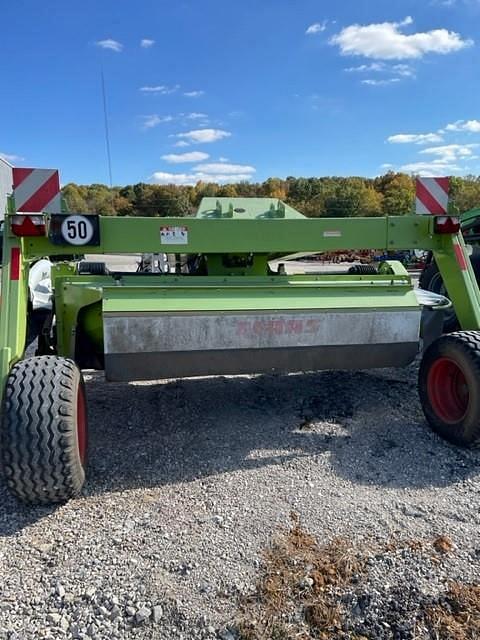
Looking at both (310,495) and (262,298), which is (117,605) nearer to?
(310,495)

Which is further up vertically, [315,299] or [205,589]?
[315,299]

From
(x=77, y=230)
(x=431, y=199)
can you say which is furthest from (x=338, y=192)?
(x=77, y=230)

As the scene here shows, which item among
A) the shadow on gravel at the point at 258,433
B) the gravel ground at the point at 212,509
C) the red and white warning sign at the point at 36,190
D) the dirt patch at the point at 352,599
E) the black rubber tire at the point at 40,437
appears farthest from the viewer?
the red and white warning sign at the point at 36,190

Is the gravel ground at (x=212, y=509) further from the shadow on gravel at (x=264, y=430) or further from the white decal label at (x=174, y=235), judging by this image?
the white decal label at (x=174, y=235)

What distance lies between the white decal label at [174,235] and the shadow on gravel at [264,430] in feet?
4.25

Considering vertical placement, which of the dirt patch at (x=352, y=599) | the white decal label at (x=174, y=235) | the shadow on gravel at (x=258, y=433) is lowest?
the dirt patch at (x=352, y=599)

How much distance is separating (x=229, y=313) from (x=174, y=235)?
0.60m

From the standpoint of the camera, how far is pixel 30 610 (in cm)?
206

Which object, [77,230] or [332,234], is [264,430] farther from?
[77,230]

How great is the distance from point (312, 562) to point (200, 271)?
2.69 m

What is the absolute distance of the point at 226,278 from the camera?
3.74m

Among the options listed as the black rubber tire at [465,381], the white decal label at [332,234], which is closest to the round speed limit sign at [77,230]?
the white decal label at [332,234]

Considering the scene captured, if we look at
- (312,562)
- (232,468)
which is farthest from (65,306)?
(312,562)

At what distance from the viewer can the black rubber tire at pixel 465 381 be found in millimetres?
3133
